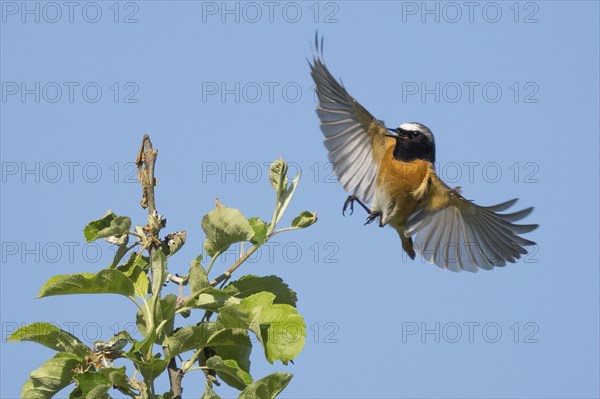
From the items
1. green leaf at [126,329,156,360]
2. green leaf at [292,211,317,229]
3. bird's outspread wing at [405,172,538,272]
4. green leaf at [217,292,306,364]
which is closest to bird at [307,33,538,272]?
bird's outspread wing at [405,172,538,272]

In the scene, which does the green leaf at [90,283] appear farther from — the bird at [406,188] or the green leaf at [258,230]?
the bird at [406,188]

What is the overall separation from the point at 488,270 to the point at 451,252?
0.33m

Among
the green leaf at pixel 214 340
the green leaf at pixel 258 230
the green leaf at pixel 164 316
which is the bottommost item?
the green leaf at pixel 214 340

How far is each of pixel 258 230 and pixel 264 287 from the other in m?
0.25

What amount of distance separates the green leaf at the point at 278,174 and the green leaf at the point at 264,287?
0.37 metres

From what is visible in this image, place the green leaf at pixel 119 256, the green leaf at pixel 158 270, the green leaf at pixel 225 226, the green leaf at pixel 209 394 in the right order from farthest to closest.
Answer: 1. the green leaf at pixel 119 256
2. the green leaf at pixel 225 226
3. the green leaf at pixel 158 270
4. the green leaf at pixel 209 394

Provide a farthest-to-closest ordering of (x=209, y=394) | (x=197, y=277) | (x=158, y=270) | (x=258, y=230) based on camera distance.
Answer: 1. (x=258, y=230)
2. (x=197, y=277)
3. (x=158, y=270)
4. (x=209, y=394)

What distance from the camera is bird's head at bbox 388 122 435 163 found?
7.18 meters

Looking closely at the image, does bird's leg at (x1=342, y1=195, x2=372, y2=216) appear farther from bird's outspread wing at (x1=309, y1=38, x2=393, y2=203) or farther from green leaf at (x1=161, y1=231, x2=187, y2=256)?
green leaf at (x1=161, y1=231, x2=187, y2=256)

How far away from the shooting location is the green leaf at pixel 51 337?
3.10 m

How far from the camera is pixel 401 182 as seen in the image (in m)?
7.03

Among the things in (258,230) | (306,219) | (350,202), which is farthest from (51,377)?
(350,202)

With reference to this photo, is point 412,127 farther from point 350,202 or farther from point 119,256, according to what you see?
point 119,256

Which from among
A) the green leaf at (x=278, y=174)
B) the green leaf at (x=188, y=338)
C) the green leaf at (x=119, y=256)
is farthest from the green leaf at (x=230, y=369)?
the green leaf at (x=278, y=174)
